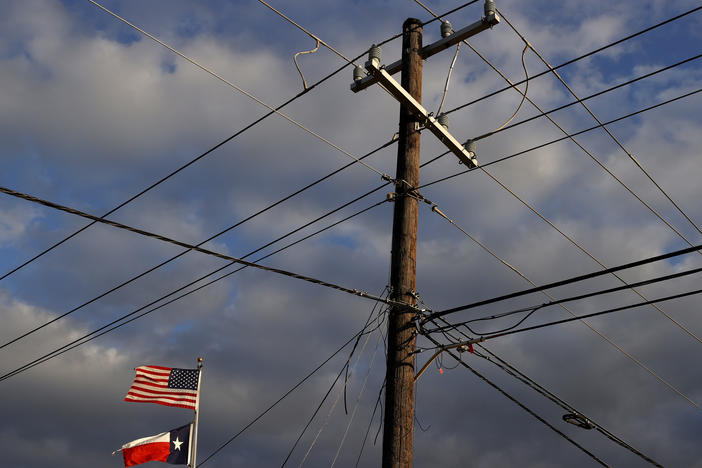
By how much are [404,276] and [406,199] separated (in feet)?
4.22

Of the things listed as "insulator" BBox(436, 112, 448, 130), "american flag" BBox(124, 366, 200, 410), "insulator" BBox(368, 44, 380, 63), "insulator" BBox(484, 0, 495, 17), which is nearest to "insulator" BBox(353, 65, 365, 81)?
"insulator" BBox(368, 44, 380, 63)

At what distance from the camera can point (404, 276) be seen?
11.3 metres

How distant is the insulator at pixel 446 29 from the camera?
12172 mm

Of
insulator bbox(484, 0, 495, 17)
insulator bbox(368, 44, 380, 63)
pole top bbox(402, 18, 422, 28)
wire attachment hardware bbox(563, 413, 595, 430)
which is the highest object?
pole top bbox(402, 18, 422, 28)

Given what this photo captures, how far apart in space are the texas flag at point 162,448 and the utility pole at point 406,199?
9824 millimetres

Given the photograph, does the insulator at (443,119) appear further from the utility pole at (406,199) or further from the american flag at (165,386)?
the american flag at (165,386)

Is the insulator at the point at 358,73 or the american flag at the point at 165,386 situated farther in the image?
the american flag at the point at 165,386

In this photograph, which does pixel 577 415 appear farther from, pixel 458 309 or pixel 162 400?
pixel 162 400

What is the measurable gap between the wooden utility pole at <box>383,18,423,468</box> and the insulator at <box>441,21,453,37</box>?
1.87 ft

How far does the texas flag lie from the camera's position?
17984 mm

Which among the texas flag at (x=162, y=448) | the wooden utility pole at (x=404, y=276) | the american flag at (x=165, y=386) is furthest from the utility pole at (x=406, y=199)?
the texas flag at (x=162, y=448)

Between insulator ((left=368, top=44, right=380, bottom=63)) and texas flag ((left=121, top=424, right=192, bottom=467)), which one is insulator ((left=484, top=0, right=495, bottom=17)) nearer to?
insulator ((left=368, top=44, right=380, bottom=63))

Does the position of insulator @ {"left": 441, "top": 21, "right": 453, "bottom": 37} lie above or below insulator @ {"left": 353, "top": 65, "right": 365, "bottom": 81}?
above

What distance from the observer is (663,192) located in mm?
14297
